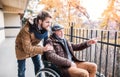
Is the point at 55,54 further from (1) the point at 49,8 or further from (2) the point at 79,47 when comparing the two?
(1) the point at 49,8

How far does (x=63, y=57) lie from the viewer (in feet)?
8.40

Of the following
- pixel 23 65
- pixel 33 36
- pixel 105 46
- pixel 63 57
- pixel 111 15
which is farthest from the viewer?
pixel 111 15

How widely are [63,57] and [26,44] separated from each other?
48 centimetres

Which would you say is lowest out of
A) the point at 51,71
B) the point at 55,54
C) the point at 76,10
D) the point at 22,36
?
the point at 51,71

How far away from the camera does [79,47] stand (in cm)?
284

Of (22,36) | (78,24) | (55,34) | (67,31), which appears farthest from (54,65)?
(78,24)

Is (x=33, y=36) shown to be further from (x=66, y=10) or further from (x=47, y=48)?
(x=66, y=10)

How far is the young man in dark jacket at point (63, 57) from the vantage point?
2.44 meters

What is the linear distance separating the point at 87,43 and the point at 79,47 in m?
0.13

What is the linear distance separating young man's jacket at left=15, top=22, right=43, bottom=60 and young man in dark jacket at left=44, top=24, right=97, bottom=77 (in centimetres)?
15

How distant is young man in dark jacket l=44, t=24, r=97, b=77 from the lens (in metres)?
2.44

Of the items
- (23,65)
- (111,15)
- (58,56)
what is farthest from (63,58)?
(111,15)

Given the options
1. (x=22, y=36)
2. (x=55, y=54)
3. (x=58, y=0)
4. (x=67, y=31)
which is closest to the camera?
(x=55, y=54)

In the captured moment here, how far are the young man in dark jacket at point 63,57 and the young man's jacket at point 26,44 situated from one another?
0.15 metres
